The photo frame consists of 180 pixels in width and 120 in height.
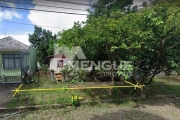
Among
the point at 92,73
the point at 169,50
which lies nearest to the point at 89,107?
the point at 169,50

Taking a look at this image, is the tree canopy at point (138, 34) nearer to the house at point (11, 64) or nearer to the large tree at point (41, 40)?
the house at point (11, 64)

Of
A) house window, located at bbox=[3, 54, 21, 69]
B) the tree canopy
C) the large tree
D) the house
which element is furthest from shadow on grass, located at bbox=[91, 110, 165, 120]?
the large tree

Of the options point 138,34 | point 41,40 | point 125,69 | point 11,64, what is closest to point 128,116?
point 125,69

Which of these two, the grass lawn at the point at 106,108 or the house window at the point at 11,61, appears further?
the house window at the point at 11,61

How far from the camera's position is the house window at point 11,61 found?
10.3 metres

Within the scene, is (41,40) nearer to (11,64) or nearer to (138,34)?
(11,64)

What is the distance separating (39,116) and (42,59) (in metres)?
14.0

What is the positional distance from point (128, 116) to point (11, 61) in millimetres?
8878

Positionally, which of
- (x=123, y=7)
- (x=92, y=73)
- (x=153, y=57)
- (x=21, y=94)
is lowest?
(x=21, y=94)

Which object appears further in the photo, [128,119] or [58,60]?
[58,60]

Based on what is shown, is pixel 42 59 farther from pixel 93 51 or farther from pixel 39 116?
pixel 39 116

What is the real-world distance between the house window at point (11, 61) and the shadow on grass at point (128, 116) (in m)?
7.78

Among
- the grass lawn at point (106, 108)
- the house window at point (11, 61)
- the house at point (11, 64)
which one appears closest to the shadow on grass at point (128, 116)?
the grass lawn at point (106, 108)

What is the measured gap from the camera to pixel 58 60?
1331 centimetres
